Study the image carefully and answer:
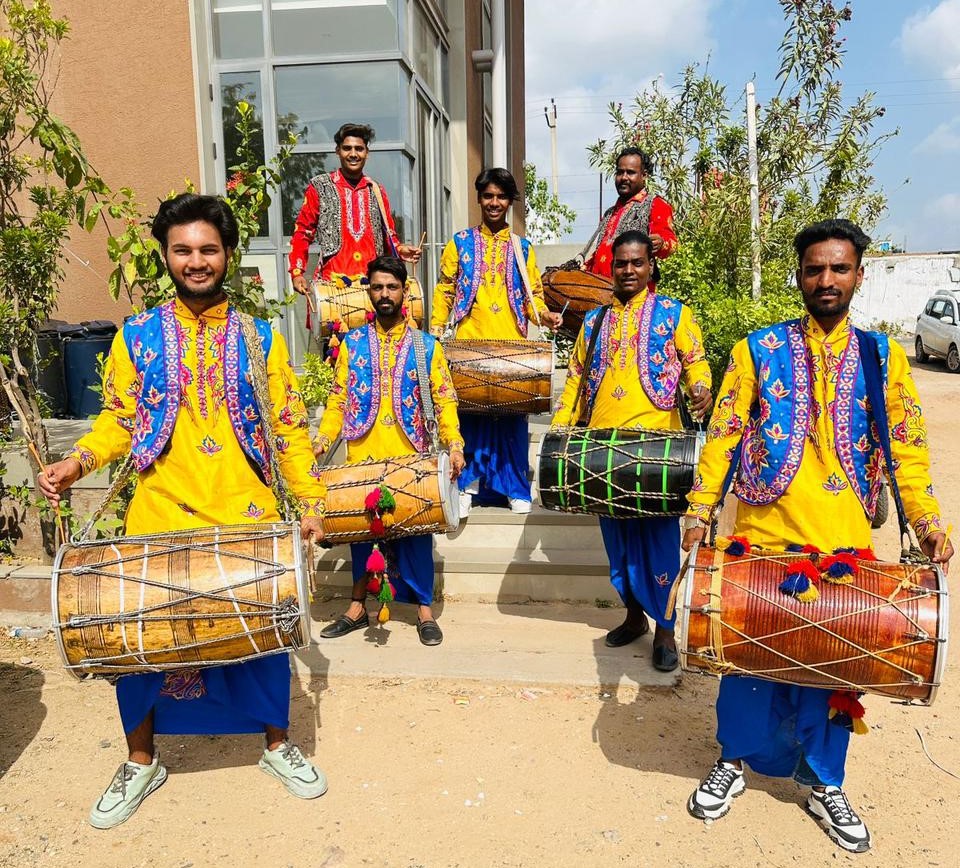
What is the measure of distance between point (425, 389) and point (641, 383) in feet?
3.54

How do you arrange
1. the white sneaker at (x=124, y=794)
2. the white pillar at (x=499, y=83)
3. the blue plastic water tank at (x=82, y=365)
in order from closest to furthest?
the white sneaker at (x=124, y=794)
the blue plastic water tank at (x=82, y=365)
the white pillar at (x=499, y=83)

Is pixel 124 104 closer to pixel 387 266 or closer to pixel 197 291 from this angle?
pixel 387 266

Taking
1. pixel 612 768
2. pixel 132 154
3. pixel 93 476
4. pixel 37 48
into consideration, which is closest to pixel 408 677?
pixel 612 768

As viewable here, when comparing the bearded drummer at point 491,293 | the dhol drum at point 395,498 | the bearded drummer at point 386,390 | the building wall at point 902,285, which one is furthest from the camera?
the building wall at point 902,285

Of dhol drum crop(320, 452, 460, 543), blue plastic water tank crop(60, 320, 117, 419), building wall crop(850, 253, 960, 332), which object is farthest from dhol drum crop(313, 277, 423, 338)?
building wall crop(850, 253, 960, 332)

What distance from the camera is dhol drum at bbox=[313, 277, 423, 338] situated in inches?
193

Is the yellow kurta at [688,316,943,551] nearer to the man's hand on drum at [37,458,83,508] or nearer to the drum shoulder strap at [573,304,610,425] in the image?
the drum shoulder strap at [573,304,610,425]

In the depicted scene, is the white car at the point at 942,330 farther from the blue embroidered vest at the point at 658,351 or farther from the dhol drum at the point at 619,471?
the dhol drum at the point at 619,471

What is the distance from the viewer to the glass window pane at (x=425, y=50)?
8.01 meters

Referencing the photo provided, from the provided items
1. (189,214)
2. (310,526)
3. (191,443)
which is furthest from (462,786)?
(189,214)

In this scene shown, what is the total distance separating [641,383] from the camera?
3859 millimetres

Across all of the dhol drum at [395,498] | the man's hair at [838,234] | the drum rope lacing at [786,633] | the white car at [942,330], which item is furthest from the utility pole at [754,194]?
the white car at [942,330]

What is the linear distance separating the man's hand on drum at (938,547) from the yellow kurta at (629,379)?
4.93 ft

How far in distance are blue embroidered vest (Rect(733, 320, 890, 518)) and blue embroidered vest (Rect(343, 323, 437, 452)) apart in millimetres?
1892
